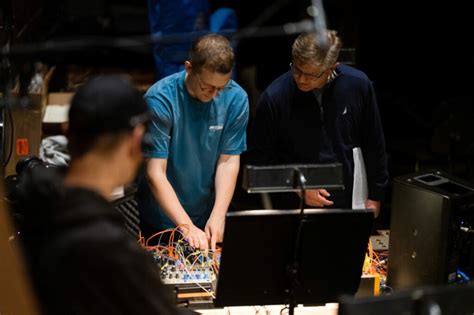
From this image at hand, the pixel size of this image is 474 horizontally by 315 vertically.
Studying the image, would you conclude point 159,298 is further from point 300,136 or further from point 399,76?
point 399,76

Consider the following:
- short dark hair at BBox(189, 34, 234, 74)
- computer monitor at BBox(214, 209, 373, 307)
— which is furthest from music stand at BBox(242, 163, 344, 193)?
short dark hair at BBox(189, 34, 234, 74)

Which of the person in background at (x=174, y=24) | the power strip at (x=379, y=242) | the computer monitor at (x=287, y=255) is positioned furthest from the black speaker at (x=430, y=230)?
the person in background at (x=174, y=24)

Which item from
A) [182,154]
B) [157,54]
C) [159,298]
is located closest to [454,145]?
[157,54]

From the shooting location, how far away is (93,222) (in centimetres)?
192

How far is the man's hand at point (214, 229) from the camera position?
3184 mm

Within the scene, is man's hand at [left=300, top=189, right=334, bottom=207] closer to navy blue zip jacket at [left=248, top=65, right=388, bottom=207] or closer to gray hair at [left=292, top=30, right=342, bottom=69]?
navy blue zip jacket at [left=248, top=65, right=388, bottom=207]

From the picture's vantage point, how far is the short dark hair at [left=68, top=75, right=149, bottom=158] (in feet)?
6.53

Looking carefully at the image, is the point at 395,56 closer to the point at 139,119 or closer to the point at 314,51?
the point at 314,51

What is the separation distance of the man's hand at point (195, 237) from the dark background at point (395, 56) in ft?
8.27

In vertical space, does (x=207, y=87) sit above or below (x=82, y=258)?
above

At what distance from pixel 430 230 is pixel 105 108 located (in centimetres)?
140

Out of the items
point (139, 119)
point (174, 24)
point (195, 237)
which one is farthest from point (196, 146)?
point (174, 24)

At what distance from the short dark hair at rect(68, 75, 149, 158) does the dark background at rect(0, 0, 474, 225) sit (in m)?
3.55

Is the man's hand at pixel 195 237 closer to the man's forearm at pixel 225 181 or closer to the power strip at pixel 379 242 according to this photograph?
the man's forearm at pixel 225 181
